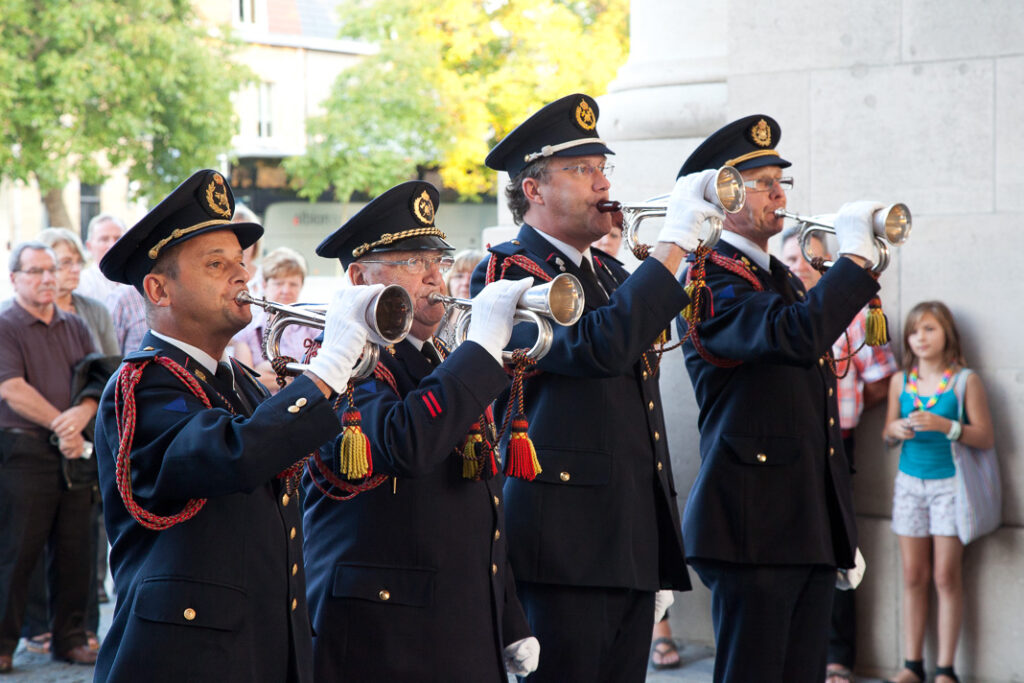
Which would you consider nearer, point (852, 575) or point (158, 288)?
point (158, 288)

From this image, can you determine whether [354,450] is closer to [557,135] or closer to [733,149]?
[557,135]

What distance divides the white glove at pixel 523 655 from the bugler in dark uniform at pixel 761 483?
105cm

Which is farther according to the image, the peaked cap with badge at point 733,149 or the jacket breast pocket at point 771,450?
Result: the peaked cap with badge at point 733,149

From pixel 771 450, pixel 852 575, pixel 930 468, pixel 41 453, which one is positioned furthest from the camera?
pixel 41 453

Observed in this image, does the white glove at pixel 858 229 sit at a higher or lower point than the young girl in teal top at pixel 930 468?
higher

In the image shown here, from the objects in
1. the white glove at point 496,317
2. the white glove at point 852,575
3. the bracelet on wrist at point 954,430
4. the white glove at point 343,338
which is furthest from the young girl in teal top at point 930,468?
the white glove at point 343,338

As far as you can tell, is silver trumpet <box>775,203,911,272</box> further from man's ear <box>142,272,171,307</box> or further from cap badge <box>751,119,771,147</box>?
man's ear <box>142,272,171,307</box>

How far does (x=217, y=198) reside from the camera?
287cm

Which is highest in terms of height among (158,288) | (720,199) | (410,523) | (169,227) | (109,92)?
(109,92)

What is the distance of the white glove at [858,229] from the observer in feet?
12.9

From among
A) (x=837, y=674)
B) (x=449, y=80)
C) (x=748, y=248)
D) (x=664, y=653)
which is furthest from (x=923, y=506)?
(x=449, y=80)

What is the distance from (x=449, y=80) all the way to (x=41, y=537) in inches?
805

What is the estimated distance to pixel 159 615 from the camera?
2574 millimetres

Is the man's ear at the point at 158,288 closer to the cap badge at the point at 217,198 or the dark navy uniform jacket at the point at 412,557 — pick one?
the cap badge at the point at 217,198
